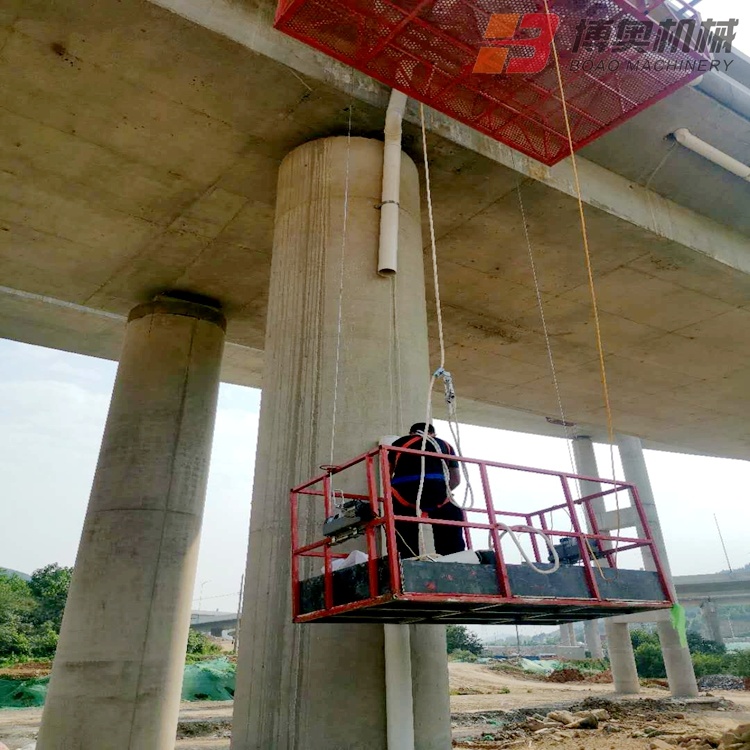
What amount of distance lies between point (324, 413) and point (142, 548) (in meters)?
5.32

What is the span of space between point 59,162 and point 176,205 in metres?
1.68

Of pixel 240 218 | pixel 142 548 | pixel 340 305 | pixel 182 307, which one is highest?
pixel 240 218

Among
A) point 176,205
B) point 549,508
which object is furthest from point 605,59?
point 176,205

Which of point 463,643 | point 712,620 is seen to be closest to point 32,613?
point 463,643

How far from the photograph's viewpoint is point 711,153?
981 cm

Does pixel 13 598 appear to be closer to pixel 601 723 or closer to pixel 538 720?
pixel 538 720

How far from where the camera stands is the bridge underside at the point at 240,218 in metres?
7.38

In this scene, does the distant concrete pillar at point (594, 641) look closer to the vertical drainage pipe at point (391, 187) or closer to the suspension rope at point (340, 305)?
the vertical drainage pipe at point (391, 187)

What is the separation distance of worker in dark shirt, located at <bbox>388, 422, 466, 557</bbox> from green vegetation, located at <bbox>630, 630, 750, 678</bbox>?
33.5 m

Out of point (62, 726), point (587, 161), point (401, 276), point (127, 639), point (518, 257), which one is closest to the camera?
point (401, 276)

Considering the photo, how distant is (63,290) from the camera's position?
12016 millimetres

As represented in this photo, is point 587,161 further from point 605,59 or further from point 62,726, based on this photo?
point 62,726

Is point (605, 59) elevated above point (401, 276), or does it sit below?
above

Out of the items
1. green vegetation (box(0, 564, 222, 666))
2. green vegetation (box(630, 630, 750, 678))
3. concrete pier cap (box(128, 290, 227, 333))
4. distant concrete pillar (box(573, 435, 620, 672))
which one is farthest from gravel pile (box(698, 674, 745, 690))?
concrete pier cap (box(128, 290, 227, 333))
